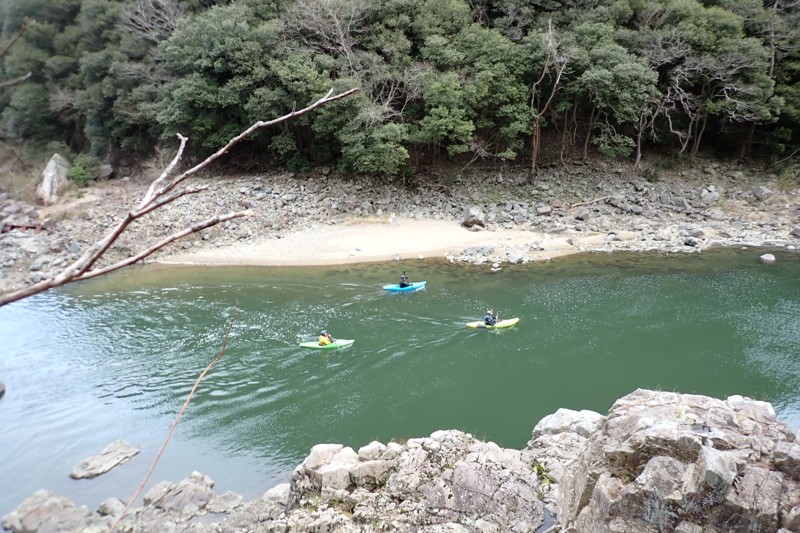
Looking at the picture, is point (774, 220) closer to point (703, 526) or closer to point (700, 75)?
point (700, 75)

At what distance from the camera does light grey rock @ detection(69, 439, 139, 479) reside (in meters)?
8.41

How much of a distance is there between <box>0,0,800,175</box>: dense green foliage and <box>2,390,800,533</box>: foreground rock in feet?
51.1

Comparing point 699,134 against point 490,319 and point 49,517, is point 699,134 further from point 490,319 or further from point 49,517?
point 49,517

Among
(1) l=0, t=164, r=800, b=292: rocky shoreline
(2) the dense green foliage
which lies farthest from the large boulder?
(2) the dense green foliage

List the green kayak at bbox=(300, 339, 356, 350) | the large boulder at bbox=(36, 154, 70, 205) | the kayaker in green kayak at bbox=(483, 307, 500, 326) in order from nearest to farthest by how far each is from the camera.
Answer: the green kayak at bbox=(300, 339, 356, 350) < the kayaker in green kayak at bbox=(483, 307, 500, 326) < the large boulder at bbox=(36, 154, 70, 205)

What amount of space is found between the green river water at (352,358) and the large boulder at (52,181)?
918cm

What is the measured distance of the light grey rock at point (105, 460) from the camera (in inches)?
331

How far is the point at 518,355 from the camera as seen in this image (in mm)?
12180

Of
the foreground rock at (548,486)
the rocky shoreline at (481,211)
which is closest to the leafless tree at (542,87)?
the rocky shoreline at (481,211)

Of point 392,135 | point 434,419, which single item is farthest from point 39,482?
point 392,135

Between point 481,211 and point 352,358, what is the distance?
1216 cm

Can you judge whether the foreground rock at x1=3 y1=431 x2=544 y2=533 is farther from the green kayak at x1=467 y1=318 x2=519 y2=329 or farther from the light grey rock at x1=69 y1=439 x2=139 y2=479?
the green kayak at x1=467 y1=318 x2=519 y2=329

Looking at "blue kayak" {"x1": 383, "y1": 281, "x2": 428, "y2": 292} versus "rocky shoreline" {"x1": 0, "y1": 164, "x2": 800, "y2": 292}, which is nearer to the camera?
"blue kayak" {"x1": 383, "y1": 281, "x2": 428, "y2": 292}

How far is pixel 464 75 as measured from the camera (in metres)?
21.8
